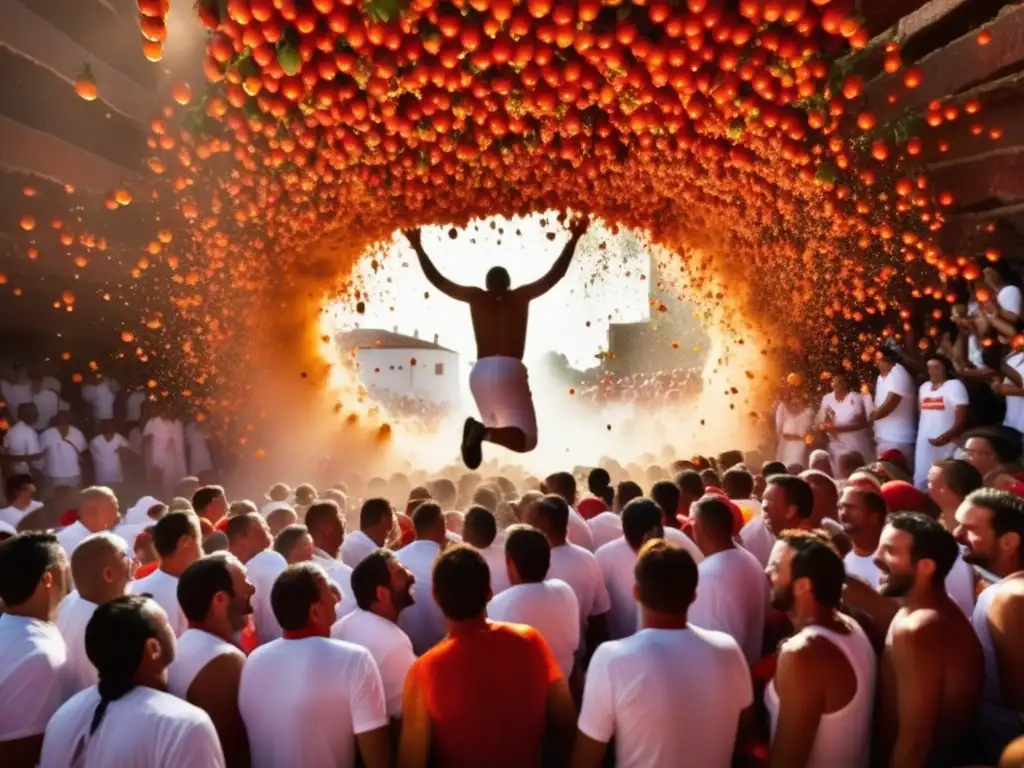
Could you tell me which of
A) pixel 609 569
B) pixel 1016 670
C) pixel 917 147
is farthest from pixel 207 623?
pixel 917 147

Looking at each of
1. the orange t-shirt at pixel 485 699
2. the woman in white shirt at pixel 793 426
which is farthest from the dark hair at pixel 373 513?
the woman in white shirt at pixel 793 426

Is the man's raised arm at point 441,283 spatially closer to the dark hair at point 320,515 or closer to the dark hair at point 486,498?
the dark hair at point 486,498

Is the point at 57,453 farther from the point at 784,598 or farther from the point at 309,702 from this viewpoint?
the point at 784,598

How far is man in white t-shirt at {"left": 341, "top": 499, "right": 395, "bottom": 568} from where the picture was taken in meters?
5.79

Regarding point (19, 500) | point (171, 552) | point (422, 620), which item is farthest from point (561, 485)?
point (19, 500)

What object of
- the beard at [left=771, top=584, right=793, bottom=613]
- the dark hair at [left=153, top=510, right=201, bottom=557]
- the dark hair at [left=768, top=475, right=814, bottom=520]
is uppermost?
the dark hair at [left=153, top=510, right=201, bottom=557]

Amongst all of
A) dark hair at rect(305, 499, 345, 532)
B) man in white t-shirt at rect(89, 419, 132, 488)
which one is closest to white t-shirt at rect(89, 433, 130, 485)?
man in white t-shirt at rect(89, 419, 132, 488)

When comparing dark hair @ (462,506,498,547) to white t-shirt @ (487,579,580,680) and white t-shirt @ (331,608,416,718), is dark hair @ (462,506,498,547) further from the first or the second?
white t-shirt @ (331,608,416,718)

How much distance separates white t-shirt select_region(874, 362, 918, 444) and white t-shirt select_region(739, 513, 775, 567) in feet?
20.1

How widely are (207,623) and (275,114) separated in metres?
5.84

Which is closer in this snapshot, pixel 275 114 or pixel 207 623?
pixel 207 623

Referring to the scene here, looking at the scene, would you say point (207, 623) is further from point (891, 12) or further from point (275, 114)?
point (891, 12)

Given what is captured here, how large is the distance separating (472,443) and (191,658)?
6.99 meters

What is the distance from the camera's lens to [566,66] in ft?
24.4
